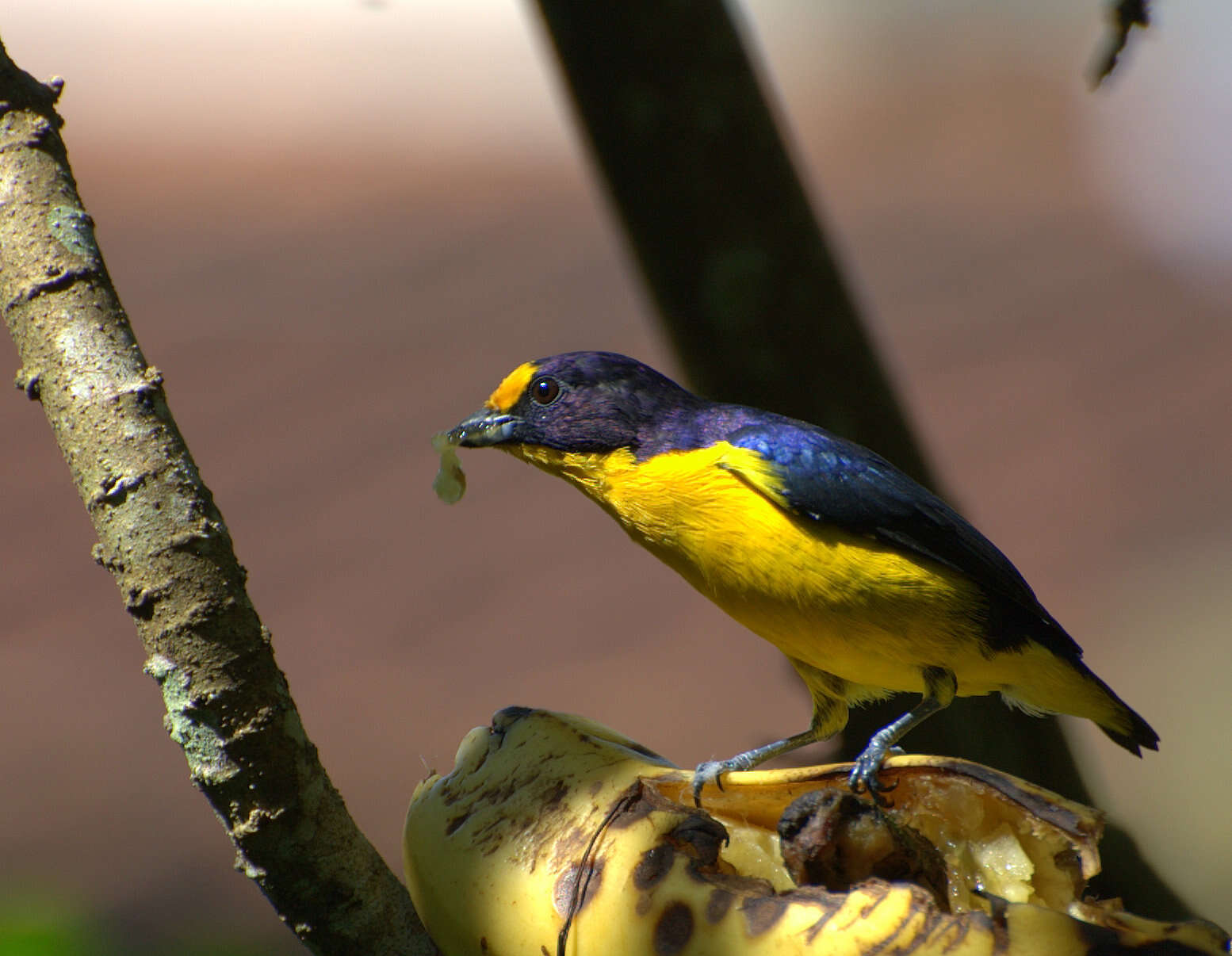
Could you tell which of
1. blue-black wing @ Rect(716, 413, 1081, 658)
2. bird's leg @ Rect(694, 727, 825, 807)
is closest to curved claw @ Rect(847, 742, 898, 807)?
bird's leg @ Rect(694, 727, 825, 807)

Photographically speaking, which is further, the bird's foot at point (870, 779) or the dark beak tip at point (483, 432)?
the dark beak tip at point (483, 432)

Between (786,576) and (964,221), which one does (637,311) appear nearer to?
(964,221)

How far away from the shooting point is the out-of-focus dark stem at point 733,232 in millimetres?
3326

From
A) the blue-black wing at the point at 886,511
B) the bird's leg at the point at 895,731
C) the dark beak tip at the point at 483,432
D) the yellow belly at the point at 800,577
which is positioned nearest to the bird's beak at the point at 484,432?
the dark beak tip at the point at 483,432

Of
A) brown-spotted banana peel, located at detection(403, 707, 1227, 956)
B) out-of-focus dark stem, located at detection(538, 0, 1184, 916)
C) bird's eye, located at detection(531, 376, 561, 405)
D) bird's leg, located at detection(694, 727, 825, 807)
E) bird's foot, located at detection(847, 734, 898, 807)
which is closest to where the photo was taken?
brown-spotted banana peel, located at detection(403, 707, 1227, 956)

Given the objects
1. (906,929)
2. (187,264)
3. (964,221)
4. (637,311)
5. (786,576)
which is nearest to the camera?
(906,929)

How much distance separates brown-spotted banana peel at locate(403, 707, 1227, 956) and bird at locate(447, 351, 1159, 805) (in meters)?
0.20

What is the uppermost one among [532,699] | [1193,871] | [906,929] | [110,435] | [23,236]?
[23,236]

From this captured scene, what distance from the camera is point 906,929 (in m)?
1.72

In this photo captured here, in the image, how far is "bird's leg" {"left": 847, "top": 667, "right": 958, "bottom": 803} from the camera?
6.81 ft

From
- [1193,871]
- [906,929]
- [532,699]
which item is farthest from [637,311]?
[906,929]

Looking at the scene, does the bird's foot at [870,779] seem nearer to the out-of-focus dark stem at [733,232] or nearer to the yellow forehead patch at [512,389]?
the yellow forehead patch at [512,389]

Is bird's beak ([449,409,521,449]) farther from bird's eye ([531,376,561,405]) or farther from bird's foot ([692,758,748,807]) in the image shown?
bird's foot ([692,758,748,807])

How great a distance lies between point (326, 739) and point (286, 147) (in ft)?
30.9
